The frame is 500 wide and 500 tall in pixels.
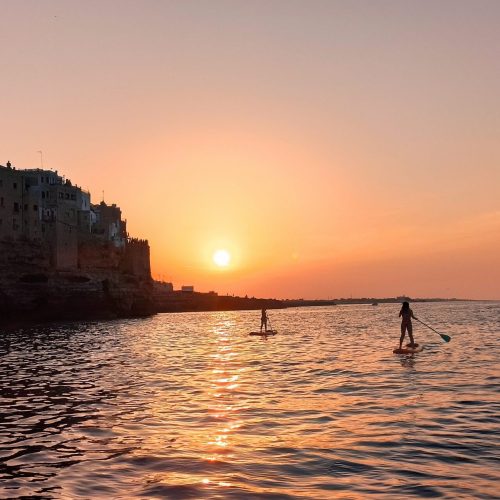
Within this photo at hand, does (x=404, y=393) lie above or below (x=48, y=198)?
below

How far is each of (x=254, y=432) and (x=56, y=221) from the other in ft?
341

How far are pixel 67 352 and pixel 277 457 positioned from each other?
1222 inches

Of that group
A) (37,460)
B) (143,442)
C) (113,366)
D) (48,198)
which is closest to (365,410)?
(143,442)

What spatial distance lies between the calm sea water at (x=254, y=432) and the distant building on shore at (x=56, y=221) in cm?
8162

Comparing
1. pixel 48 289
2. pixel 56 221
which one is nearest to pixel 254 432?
pixel 48 289

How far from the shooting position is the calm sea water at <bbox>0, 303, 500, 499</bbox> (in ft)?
31.2

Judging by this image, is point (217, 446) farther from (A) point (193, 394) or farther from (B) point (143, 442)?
(A) point (193, 394)

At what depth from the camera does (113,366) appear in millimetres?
29953

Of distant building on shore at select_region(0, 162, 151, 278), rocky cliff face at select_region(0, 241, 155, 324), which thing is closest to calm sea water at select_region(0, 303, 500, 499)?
rocky cliff face at select_region(0, 241, 155, 324)

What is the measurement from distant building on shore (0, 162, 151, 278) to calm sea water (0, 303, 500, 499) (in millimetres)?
81623

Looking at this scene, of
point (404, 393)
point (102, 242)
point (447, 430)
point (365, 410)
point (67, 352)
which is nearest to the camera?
point (447, 430)

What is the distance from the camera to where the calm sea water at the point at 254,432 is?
9516mm

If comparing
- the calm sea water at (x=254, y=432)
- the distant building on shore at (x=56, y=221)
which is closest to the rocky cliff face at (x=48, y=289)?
the distant building on shore at (x=56, y=221)

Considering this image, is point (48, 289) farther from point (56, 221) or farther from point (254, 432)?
point (254, 432)
